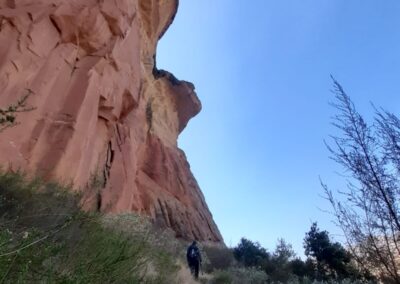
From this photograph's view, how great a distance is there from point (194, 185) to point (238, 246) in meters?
8.32

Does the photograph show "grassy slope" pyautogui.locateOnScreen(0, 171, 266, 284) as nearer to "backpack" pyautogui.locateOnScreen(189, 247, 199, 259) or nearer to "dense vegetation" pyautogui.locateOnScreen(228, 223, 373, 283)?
"backpack" pyautogui.locateOnScreen(189, 247, 199, 259)

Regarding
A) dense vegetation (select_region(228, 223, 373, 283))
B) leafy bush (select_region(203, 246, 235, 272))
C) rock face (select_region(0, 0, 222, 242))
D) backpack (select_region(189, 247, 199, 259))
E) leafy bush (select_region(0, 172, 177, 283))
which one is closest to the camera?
leafy bush (select_region(0, 172, 177, 283))

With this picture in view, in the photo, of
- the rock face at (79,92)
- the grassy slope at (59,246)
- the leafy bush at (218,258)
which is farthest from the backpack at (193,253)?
the grassy slope at (59,246)

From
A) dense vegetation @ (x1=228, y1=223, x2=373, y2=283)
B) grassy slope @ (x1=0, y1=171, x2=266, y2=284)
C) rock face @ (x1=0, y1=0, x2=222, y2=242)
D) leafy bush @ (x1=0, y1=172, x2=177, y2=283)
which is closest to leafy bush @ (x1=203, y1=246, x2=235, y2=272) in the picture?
dense vegetation @ (x1=228, y1=223, x2=373, y2=283)

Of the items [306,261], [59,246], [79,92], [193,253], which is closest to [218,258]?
[306,261]

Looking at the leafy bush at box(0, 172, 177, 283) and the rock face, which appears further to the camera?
the rock face

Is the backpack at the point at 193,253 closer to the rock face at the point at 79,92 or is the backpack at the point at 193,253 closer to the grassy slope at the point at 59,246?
the rock face at the point at 79,92

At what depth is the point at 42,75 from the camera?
1023 centimetres

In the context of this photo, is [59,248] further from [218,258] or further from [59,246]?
[218,258]

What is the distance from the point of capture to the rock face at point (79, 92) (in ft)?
30.5

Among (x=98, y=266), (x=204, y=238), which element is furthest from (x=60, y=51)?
(x=204, y=238)

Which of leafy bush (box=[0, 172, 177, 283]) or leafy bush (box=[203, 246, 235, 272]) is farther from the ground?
leafy bush (box=[203, 246, 235, 272])

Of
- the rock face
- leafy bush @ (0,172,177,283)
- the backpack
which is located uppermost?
the rock face

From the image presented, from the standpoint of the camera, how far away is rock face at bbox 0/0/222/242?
365 inches
